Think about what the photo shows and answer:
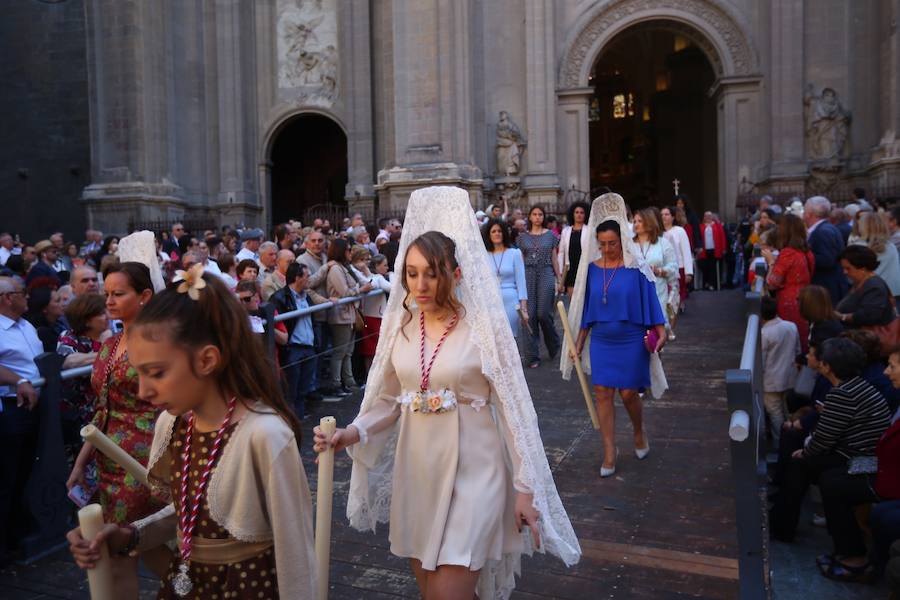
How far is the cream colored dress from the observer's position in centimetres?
342

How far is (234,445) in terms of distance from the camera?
8.56 ft

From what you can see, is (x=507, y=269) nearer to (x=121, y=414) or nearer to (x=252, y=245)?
(x=252, y=245)

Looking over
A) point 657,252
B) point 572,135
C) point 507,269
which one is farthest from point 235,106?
point 657,252

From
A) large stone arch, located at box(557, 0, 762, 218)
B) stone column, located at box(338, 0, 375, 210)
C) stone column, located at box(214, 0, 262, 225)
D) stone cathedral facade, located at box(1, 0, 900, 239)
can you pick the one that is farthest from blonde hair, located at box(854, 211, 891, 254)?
stone column, located at box(214, 0, 262, 225)

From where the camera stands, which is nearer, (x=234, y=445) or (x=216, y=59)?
(x=234, y=445)

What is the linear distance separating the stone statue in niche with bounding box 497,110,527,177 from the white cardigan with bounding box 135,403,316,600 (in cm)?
2170

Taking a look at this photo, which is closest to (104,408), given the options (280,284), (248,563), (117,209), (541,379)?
(248,563)

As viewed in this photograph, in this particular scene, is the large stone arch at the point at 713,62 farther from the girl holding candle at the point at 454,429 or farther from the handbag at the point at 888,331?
the girl holding candle at the point at 454,429

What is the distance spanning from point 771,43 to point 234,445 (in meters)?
23.9

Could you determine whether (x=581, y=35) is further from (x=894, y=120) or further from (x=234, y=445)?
(x=234, y=445)

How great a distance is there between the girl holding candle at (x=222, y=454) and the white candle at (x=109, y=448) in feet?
0.66

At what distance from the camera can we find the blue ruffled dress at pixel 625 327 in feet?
22.3

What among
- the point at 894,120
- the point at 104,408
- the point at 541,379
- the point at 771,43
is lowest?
the point at 541,379

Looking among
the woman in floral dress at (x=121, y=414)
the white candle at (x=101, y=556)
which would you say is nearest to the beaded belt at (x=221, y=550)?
the white candle at (x=101, y=556)
